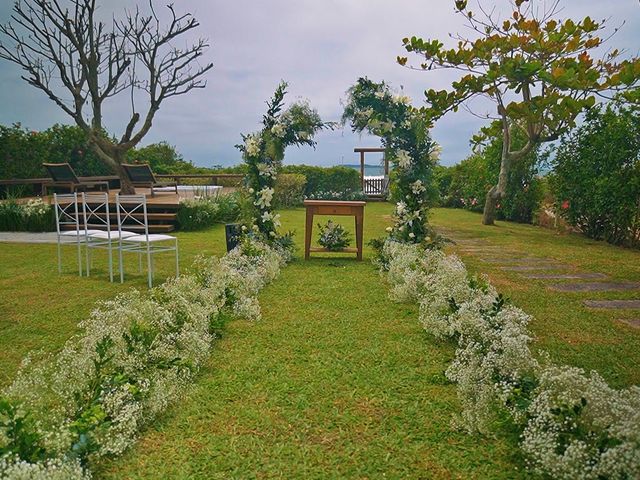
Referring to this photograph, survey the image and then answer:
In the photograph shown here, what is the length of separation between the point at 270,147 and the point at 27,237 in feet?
17.5

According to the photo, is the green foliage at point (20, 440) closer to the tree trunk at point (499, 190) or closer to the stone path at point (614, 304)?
the stone path at point (614, 304)

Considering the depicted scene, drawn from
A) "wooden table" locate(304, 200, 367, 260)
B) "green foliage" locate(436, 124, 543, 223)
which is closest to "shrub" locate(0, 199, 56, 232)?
"wooden table" locate(304, 200, 367, 260)

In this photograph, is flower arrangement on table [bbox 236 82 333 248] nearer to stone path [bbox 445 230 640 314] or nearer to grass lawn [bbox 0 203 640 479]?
grass lawn [bbox 0 203 640 479]

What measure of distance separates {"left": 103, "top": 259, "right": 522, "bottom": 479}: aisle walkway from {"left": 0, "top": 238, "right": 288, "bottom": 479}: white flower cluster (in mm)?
123

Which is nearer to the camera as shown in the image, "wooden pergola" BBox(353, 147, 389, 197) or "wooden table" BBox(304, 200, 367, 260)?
"wooden table" BBox(304, 200, 367, 260)

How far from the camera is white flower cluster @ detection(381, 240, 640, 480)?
1973 millimetres

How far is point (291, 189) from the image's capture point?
54.7ft

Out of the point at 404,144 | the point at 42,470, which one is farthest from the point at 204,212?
the point at 42,470

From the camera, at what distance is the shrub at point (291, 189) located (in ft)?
52.6

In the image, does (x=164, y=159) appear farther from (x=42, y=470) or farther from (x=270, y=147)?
(x=42, y=470)

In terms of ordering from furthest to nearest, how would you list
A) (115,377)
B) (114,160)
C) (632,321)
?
1. (114,160)
2. (632,321)
3. (115,377)

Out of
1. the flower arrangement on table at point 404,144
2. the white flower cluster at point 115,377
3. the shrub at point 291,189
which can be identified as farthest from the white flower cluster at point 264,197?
the shrub at point 291,189

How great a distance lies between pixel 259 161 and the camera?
24.6 ft

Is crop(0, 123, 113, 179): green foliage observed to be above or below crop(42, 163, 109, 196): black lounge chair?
above
